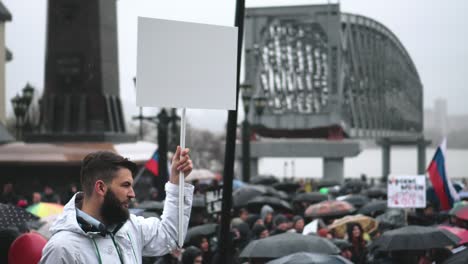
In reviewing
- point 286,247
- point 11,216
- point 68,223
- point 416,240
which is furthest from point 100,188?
point 416,240

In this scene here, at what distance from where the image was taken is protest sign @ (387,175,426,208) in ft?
41.2

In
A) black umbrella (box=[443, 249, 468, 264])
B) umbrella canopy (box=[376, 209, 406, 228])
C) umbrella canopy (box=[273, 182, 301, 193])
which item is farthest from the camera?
umbrella canopy (box=[273, 182, 301, 193])

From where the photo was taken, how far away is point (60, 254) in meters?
3.17

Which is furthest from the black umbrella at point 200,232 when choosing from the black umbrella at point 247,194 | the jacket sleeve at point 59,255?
the black umbrella at point 247,194

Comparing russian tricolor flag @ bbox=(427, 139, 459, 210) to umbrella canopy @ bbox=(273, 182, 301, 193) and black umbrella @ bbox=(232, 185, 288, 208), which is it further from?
umbrella canopy @ bbox=(273, 182, 301, 193)

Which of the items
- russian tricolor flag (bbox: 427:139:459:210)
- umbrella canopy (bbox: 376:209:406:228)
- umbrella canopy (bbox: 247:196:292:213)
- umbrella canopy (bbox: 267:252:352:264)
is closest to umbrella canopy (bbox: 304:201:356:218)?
umbrella canopy (bbox: 376:209:406:228)

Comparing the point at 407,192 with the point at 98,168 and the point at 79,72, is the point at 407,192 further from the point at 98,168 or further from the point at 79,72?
the point at 79,72

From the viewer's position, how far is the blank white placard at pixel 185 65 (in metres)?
3.76

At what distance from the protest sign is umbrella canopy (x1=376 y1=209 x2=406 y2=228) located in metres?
0.14

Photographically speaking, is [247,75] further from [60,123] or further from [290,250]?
[290,250]

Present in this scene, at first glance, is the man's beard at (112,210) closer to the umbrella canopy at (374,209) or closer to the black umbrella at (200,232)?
the black umbrella at (200,232)

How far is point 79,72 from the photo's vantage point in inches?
1024

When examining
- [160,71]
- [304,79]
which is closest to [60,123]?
[160,71]

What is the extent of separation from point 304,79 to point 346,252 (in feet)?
199
